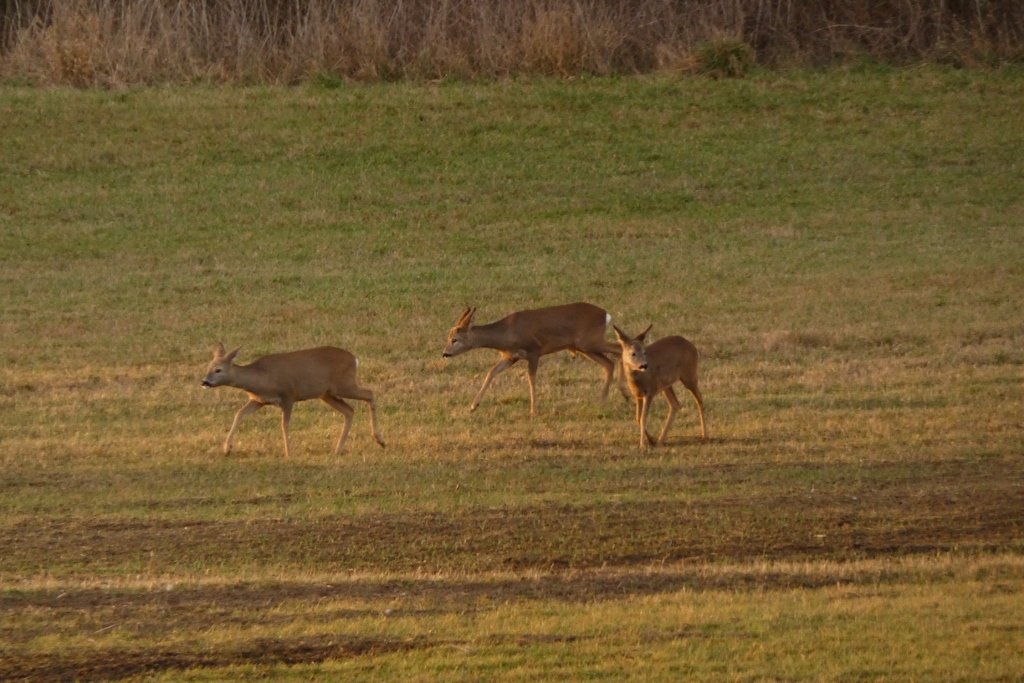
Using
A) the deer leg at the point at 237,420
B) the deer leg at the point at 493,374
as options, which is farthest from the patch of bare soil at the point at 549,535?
the deer leg at the point at 493,374

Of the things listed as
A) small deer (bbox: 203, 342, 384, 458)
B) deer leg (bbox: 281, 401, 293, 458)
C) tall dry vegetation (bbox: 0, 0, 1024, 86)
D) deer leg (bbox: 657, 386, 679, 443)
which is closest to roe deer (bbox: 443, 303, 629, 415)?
deer leg (bbox: 657, 386, 679, 443)

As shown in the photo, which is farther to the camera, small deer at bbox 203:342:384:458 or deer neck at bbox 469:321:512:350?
deer neck at bbox 469:321:512:350

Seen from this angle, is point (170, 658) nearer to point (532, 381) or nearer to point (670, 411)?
point (670, 411)

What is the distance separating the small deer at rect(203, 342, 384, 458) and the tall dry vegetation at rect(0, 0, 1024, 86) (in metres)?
15.2

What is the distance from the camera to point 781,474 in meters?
11.6

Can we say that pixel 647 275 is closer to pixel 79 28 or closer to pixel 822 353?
pixel 822 353

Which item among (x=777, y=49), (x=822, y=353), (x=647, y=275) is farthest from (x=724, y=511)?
(x=777, y=49)

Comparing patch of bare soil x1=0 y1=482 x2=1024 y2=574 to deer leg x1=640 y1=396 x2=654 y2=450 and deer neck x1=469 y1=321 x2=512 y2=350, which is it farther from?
deer neck x1=469 y1=321 x2=512 y2=350

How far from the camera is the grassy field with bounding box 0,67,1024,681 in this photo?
805cm

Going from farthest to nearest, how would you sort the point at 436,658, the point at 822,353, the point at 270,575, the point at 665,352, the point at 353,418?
the point at 822,353
the point at 353,418
the point at 665,352
the point at 270,575
the point at 436,658

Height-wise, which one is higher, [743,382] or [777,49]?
[777,49]

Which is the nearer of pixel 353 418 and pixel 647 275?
pixel 353 418

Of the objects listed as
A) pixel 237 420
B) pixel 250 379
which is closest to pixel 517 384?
pixel 250 379

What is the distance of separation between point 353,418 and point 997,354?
6.21 metres
